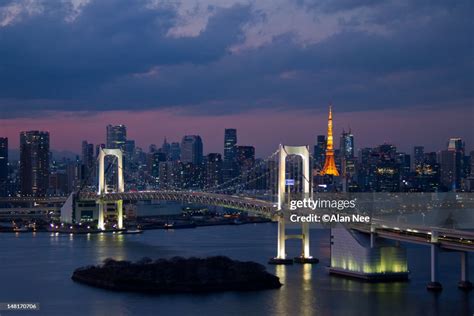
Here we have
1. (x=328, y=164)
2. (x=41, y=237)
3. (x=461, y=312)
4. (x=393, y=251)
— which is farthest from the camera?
(x=328, y=164)

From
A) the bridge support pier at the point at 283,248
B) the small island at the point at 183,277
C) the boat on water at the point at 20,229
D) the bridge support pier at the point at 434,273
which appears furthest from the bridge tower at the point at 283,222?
the boat on water at the point at 20,229

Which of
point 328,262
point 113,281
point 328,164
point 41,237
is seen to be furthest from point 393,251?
point 328,164

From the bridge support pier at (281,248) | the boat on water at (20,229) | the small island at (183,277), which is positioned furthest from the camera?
the boat on water at (20,229)

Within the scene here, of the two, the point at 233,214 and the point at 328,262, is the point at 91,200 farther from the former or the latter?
the point at 328,262

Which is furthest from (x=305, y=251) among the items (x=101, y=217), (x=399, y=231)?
(x=101, y=217)

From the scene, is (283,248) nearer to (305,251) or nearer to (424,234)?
(305,251)

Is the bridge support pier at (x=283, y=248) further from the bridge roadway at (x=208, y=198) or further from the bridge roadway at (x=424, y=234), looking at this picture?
the bridge roadway at (x=424, y=234)

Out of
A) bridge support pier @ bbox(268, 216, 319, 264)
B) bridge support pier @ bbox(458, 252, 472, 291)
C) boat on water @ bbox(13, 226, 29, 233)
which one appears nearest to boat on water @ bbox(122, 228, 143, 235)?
boat on water @ bbox(13, 226, 29, 233)

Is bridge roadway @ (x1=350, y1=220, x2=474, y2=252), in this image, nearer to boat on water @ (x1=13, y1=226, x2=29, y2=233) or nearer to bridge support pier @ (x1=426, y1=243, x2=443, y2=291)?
bridge support pier @ (x1=426, y1=243, x2=443, y2=291)
